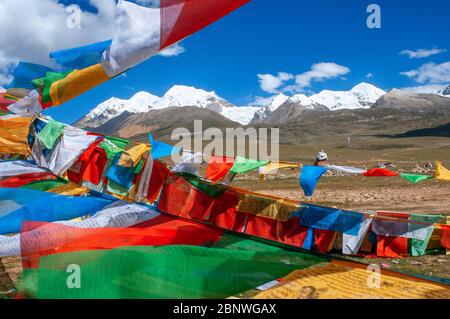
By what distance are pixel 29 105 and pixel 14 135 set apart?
4.53 m

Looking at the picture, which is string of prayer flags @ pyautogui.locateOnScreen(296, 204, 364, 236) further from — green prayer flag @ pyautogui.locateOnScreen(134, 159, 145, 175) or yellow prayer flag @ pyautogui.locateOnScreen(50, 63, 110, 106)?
yellow prayer flag @ pyautogui.locateOnScreen(50, 63, 110, 106)

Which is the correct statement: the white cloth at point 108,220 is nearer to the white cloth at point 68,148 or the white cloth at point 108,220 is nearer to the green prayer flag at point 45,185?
the green prayer flag at point 45,185

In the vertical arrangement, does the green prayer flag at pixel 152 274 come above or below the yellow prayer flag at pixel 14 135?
below

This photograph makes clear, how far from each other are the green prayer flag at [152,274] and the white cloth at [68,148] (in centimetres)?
651

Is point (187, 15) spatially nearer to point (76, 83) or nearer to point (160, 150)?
point (76, 83)

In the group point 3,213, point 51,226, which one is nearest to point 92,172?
point 3,213

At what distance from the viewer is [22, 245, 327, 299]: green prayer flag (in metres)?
4.29

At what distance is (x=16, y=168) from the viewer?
1041 centimetres

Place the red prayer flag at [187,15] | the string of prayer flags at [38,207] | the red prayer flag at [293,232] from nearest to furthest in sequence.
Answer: the red prayer flag at [187,15] → the string of prayer flags at [38,207] → the red prayer flag at [293,232]

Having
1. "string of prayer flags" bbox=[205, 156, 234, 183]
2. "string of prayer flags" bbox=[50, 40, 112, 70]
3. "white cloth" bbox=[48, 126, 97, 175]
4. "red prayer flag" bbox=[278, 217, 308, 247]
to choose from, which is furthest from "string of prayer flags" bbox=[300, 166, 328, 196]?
"white cloth" bbox=[48, 126, 97, 175]

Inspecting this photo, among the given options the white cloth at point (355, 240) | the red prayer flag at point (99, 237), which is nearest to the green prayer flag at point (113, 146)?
the red prayer flag at point (99, 237)

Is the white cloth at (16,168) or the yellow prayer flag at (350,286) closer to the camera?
the yellow prayer flag at (350,286)

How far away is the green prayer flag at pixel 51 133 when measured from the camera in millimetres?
11250
